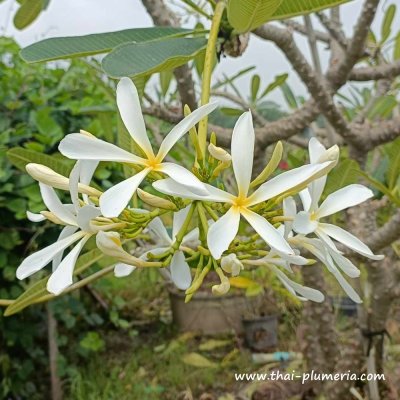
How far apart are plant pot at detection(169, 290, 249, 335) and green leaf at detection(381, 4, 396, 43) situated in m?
1.57

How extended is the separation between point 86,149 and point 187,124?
62 millimetres

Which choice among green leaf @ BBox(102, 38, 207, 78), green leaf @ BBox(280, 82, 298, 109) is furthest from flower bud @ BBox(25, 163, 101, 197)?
green leaf @ BBox(280, 82, 298, 109)

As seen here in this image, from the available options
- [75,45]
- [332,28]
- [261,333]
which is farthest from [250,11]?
[261,333]

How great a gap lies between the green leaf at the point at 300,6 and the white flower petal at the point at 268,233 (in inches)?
10.6

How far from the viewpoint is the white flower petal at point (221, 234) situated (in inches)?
12.4

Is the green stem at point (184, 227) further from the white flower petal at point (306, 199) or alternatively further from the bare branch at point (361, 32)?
the bare branch at point (361, 32)

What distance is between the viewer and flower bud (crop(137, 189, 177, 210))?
0.36m

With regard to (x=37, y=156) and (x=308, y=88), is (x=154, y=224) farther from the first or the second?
(x=308, y=88)

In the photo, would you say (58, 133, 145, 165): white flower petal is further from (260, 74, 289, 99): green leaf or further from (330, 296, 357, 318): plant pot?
(330, 296, 357, 318): plant pot

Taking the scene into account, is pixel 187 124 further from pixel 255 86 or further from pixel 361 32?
pixel 255 86

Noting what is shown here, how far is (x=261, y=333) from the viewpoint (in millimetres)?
2414

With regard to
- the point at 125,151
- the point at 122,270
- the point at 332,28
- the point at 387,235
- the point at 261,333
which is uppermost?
the point at 332,28

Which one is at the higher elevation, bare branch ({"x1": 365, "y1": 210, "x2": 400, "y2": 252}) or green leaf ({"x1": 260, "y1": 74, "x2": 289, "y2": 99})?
green leaf ({"x1": 260, "y1": 74, "x2": 289, "y2": 99})

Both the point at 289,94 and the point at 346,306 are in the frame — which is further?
the point at 346,306
